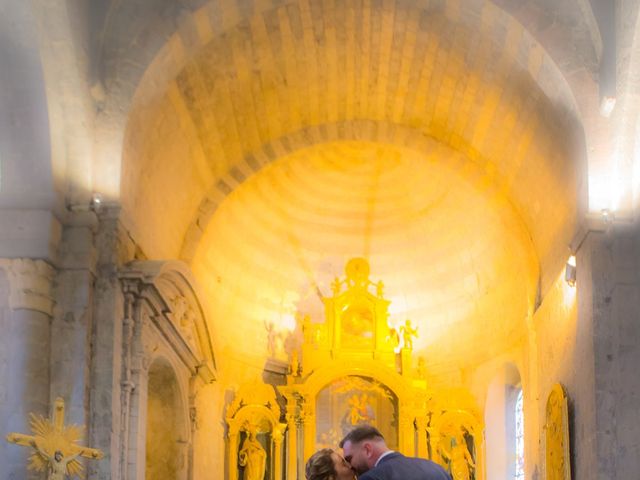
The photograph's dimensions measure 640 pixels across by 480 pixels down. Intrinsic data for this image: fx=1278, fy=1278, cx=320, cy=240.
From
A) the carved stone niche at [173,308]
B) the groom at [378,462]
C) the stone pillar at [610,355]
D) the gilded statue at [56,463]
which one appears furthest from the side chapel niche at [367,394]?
the groom at [378,462]

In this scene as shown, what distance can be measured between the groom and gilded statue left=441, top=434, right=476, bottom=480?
46.6 ft

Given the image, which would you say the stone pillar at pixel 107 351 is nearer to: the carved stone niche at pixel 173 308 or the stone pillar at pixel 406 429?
the carved stone niche at pixel 173 308

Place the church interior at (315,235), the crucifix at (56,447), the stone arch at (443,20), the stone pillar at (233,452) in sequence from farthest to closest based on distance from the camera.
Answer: the stone pillar at (233,452) → the stone arch at (443,20) → the church interior at (315,235) → the crucifix at (56,447)

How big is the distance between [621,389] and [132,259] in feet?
19.7

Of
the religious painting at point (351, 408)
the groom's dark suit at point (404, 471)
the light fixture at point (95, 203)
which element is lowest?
the groom's dark suit at point (404, 471)

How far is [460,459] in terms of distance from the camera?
2117 cm

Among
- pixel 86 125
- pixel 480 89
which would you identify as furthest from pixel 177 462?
pixel 480 89

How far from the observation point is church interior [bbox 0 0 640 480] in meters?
14.6

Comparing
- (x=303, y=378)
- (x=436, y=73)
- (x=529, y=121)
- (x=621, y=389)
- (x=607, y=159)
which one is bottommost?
(x=621, y=389)

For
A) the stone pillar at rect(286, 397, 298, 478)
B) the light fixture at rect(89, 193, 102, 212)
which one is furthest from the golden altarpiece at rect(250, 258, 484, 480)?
the light fixture at rect(89, 193, 102, 212)

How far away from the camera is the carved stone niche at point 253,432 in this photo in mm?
20844

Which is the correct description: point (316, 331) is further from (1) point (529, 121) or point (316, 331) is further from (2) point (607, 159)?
(2) point (607, 159)

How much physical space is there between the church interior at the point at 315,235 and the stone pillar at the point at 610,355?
0.09 ft

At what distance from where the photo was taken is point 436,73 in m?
18.6
